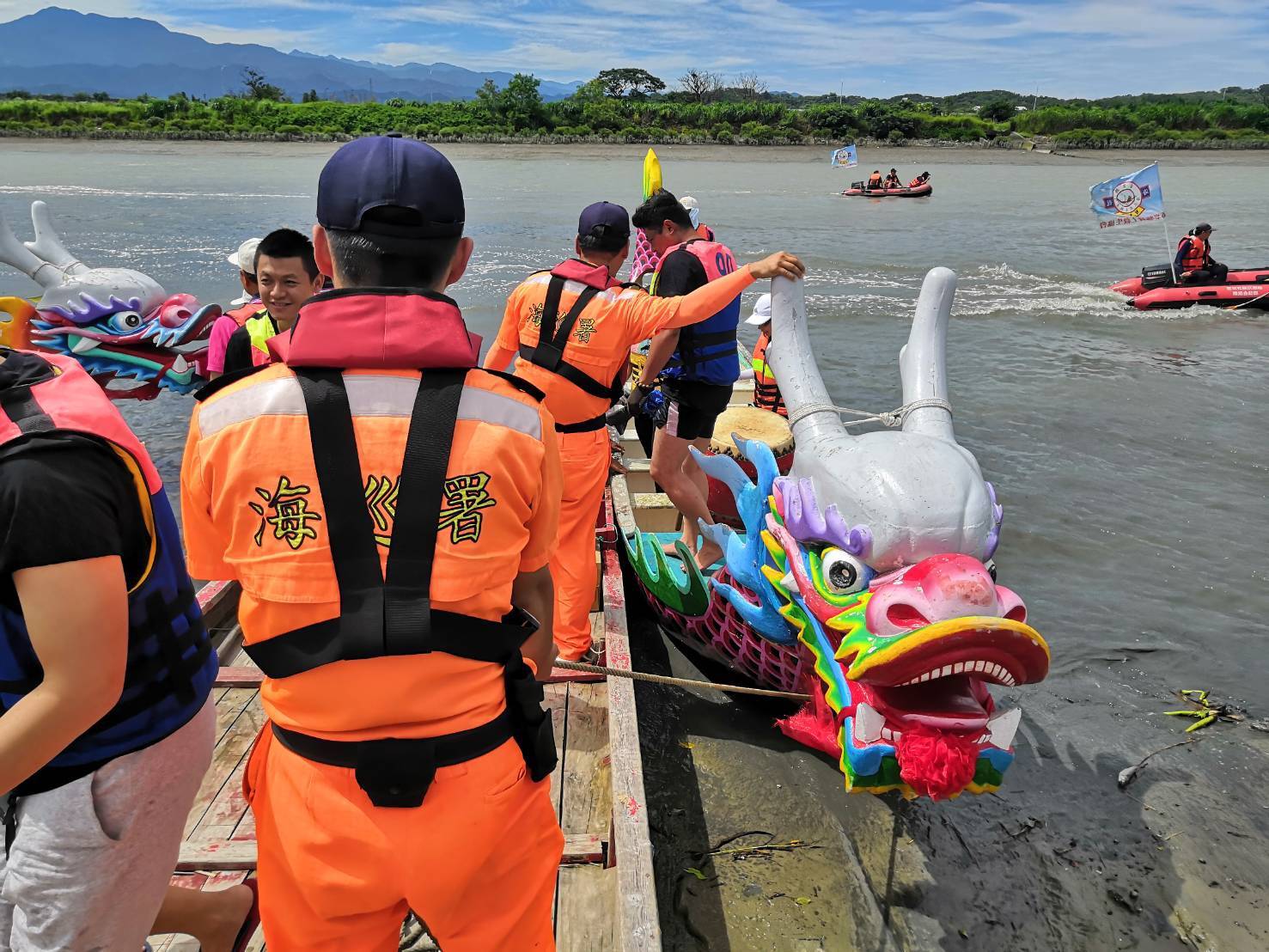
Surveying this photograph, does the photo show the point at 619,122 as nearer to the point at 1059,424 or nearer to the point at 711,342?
the point at 1059,424

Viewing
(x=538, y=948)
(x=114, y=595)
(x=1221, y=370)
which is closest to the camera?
(x=114, y=595)

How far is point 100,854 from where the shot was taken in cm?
175

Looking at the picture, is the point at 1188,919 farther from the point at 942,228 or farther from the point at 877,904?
the point at 942,228

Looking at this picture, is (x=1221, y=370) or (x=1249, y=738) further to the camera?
(x=1221, y=370)

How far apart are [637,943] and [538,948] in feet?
2.78

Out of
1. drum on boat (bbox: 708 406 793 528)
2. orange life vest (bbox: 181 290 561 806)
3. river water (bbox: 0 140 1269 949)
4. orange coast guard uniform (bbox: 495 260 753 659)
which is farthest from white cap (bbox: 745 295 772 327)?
orange life vest (bbox: 181 290 561 806)

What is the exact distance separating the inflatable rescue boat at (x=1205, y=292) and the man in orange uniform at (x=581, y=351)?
56.0ft

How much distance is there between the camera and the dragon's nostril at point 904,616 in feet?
8.87

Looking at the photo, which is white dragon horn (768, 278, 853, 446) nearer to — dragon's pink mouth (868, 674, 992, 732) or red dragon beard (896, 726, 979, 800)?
dragon's pink mouth (868, 674, 992, 732)

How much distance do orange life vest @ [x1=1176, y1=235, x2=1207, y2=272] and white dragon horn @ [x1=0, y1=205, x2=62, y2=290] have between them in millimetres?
19348

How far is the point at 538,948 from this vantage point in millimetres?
1808

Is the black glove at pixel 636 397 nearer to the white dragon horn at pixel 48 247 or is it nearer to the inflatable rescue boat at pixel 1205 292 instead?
the white dragon horn at pixel 48 247

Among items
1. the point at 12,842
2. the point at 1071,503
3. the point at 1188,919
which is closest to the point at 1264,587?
the point at 1071,503

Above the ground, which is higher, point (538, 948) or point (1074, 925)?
point (538, 948)
